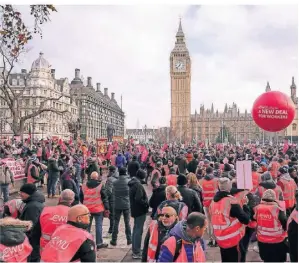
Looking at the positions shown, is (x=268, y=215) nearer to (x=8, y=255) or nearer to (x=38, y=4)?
(x=8, y=255)

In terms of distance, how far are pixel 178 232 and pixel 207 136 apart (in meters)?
133

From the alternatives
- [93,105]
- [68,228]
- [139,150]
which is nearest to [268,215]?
[68,228]

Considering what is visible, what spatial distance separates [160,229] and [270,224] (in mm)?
1823

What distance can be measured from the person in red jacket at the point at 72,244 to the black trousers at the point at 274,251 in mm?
2990

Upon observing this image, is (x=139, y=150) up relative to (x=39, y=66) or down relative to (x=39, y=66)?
down

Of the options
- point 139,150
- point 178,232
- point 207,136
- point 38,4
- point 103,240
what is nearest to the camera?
point 178,232

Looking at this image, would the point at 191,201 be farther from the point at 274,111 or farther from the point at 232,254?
the point at 274,111

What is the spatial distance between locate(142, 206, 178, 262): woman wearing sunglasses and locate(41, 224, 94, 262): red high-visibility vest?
1105 millimetres

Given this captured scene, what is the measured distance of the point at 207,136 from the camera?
136500mm

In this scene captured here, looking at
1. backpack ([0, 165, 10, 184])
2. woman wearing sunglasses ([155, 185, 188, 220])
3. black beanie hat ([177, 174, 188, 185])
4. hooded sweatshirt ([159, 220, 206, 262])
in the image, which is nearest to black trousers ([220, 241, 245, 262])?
woman wearing sunglasses ([155, 185, 188, 220])

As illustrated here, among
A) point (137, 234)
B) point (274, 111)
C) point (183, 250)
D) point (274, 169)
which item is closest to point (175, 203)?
point (183, 250)

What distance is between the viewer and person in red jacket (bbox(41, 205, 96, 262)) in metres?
4.11

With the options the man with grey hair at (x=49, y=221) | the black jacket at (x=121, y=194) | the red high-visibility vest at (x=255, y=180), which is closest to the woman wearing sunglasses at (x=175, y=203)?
the man with grey hair at (x=49, y=221)

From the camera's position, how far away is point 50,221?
18.2 feet
